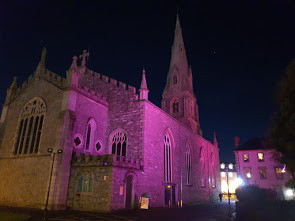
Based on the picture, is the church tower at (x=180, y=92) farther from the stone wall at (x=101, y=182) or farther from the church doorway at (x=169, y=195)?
the stone wall at (x=101, y=182)

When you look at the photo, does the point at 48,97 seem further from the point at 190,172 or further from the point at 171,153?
the point at 190,172

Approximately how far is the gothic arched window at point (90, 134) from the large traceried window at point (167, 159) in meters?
9.75

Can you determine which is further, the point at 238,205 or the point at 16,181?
the point at 16,181

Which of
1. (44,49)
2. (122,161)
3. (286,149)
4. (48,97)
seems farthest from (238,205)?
(44,49)

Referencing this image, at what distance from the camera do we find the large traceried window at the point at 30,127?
2571 centimetres

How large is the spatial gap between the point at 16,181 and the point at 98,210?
10784 mm

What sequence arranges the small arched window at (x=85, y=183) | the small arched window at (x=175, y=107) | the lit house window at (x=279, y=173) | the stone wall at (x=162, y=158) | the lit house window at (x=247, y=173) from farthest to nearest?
the small arched window at (x=175, y=107), the lit house window at (x=247, y=173), the lit house window at (x=279, y=173), the stone wall at (x=162, y=158), the small arched window at (x=85, y=183)

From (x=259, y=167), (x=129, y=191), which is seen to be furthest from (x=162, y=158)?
(x=259, y=167)

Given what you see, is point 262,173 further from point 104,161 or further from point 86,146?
point 104,161

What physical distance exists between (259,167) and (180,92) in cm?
Answer: 2200

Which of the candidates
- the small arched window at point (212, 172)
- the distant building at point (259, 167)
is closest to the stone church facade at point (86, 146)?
the small arched window at point (212, 172)

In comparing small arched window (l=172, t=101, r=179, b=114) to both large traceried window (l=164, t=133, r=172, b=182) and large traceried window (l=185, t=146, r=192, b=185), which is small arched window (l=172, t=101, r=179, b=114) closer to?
large traceried window (l=185, t=146, r=192, b=185)

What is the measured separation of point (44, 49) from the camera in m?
30.4

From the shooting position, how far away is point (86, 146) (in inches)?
1031
